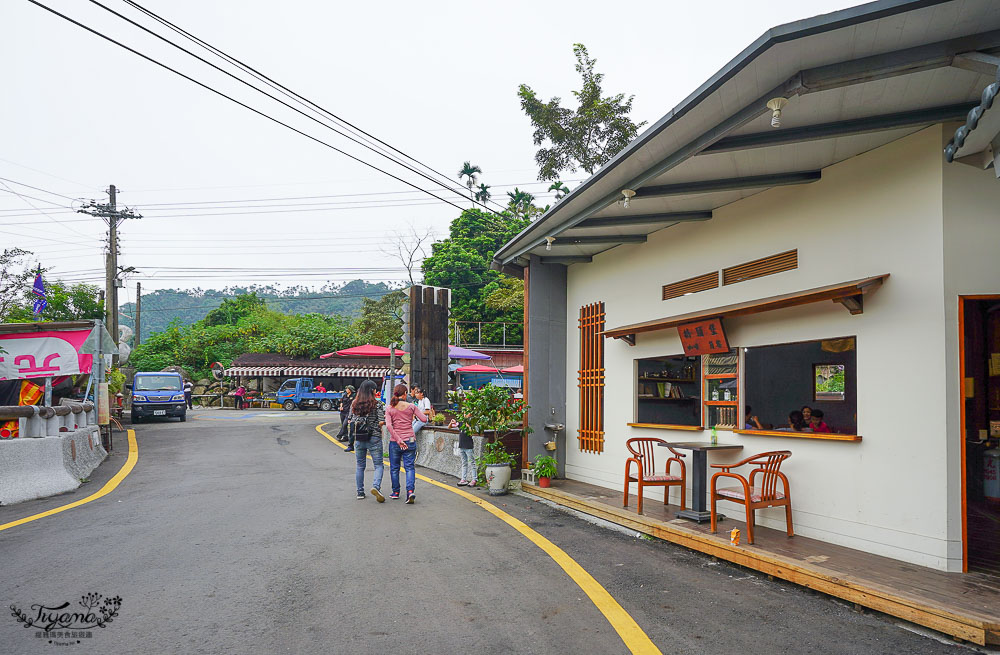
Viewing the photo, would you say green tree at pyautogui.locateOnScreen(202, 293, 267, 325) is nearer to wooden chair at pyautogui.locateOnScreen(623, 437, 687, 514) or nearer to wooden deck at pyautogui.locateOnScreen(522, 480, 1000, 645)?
wooden chair at pyautogui.locateOnScreen(623, 437, 687, 514)

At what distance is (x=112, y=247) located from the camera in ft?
90.9

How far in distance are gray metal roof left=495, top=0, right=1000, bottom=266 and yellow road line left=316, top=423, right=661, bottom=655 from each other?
4.12 m

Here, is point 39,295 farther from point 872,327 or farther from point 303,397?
point 872,327

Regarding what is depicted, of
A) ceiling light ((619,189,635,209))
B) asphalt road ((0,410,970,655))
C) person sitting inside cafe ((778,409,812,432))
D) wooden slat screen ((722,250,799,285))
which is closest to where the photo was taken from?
asphalt road ((0,410,970,655))

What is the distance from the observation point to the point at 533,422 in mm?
11586

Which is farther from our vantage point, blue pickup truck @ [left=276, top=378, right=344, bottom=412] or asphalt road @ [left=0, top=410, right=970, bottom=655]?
blue pickup truck @ [left=276, top=378, right=344, bottom=412]

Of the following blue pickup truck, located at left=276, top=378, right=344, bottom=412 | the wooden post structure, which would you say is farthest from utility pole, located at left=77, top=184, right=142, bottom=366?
the wooden post structure

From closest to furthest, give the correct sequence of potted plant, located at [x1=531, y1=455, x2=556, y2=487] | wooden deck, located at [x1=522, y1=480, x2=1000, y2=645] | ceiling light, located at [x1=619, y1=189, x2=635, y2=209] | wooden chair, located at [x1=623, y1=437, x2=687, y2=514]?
1. wooden deck, located at [x1=522, y1=480, x2=1000, y2=645]
2. ceiling light, located at [x1=619, y1=189, x2=635, y2=209]
3. wooden chair, located at [x1=623, y1=437, x2=687, y2=514]
4. potted plant, located at [x1=531, y1=455, x2=556, y2=487]

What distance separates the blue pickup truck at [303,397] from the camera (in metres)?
34.5

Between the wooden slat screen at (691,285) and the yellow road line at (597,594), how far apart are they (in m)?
3.88

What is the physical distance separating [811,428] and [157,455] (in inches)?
540

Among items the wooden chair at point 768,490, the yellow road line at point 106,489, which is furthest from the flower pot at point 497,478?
the yellow road line at point 106,489

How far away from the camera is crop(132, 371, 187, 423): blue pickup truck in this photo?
2420 centimetres

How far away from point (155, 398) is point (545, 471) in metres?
19.3
